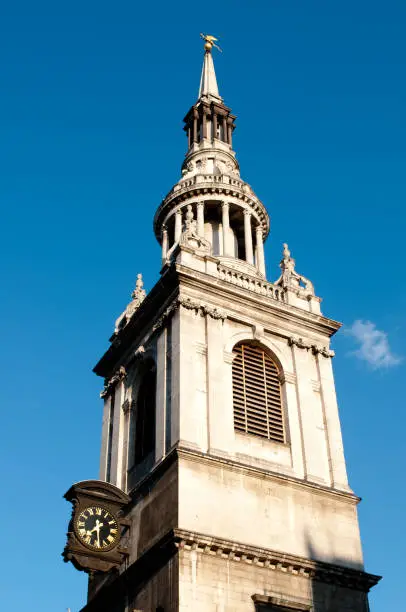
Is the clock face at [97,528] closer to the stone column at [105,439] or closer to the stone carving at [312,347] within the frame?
the stone column at [105,439]

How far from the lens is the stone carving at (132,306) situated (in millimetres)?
36094

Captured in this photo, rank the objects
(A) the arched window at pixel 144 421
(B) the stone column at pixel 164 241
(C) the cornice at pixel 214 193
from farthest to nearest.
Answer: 1. (B) the stone column at pixel 164 241
2. (C) the cornice at pixel 214 193
3. (A) the arched window at pixel 144 421

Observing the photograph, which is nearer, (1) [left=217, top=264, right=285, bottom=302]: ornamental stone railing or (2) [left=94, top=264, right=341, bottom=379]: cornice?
(2) [left=94, top=264, right=341, bottom=379]: cornice

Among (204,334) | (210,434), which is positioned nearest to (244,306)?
(204,334)

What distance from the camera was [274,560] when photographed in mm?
26781

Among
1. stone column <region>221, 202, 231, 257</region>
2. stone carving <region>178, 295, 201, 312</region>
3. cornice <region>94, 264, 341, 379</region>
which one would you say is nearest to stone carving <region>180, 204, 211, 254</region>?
cornice <region>94, 264, 341, 379</region>

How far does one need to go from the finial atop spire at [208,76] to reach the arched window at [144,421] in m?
19.6

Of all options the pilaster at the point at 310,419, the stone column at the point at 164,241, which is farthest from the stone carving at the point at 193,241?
the pilaster at the point at 310,419

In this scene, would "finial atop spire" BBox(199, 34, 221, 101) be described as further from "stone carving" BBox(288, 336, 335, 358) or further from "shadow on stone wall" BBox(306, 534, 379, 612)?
"shadow on stone wall" BBox(306, 534, 379, 612)

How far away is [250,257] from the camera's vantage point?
127 ft

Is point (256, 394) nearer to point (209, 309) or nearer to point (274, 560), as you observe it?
point (209, 309)

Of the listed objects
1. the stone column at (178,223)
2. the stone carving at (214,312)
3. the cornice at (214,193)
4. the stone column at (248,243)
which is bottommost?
the stone carving at (214,312)

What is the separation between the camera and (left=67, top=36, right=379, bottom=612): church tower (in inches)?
1032

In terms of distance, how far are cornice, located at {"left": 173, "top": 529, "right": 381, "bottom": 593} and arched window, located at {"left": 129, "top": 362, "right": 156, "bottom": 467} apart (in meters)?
5.00
